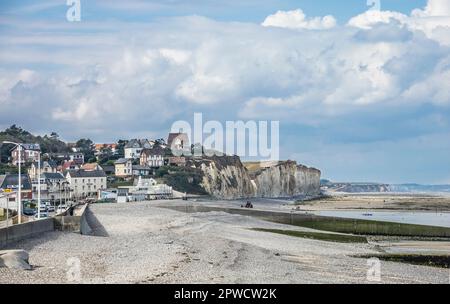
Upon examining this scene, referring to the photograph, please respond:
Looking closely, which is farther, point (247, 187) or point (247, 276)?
point (247, 187)

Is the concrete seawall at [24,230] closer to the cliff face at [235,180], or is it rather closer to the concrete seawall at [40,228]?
the concrete seawall at [40,228]

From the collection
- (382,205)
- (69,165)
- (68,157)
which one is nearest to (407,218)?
(382,205)

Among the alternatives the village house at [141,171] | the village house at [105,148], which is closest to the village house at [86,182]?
the village house at [141,171]

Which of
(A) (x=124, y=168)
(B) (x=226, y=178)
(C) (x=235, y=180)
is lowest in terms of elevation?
Answer: (C) (x=235, y=180)

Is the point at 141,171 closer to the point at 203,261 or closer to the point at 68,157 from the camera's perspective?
the point at 68,157

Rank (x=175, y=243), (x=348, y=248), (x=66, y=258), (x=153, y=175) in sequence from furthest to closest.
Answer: (x=153, y=175) < (x=348, y=248) < (x=175, y=243) < (x=66, y=258)

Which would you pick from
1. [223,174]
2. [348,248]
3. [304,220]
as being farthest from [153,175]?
[348,248]

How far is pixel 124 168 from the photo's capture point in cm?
14675

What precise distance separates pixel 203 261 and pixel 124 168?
120745 mm

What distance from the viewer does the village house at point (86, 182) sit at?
390 feet

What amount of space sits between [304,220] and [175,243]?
2915 cm
